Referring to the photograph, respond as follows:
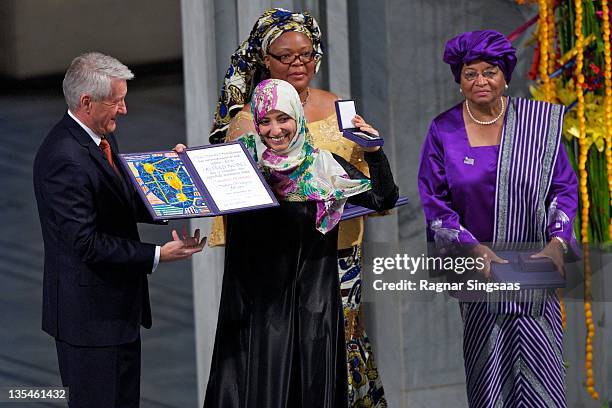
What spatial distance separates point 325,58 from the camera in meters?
6.35

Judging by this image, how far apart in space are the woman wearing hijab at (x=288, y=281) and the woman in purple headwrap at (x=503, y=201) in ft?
1.75

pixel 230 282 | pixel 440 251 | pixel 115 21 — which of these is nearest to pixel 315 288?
pixel 230 282

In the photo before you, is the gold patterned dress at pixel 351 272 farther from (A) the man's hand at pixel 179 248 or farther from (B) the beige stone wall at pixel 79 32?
(B) the beige stone wall at pixel 79 32

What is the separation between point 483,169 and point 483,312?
57 cm

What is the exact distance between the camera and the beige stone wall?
646 centimetres

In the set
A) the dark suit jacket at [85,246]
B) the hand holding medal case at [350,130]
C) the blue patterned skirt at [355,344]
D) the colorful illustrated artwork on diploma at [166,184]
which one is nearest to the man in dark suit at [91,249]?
the dark suit jacket at [85,246]

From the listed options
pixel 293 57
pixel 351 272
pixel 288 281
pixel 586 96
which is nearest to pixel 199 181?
pixel 288 281

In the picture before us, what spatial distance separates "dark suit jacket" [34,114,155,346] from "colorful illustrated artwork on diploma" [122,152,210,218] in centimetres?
16

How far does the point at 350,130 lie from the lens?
477 cm

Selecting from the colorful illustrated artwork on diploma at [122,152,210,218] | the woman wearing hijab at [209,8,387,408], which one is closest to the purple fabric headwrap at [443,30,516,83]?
the woman wearing hijab at [209,8,387,408]

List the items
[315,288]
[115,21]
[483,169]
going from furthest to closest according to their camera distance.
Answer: [115,21] → [483,169] → [315,288]

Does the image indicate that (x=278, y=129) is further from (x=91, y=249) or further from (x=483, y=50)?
(x=483, y=50)

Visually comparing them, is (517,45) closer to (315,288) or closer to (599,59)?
(599,59)

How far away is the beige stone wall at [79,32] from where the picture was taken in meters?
6.46
